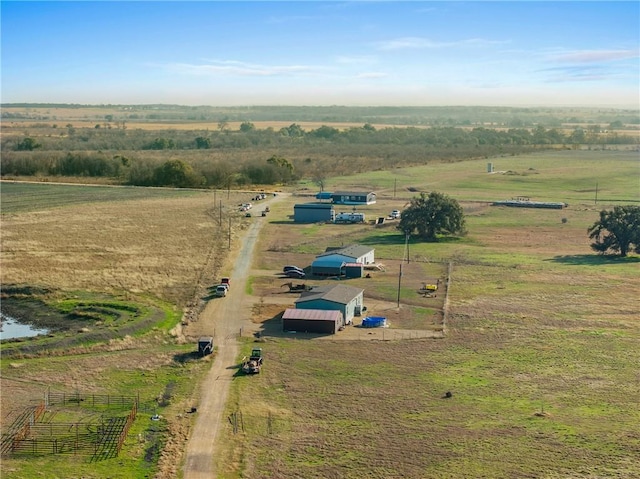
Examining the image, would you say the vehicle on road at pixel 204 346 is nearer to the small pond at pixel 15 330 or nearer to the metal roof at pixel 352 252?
the small pond at pixel 15 330

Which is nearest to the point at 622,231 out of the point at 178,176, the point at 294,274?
the point at 294,274

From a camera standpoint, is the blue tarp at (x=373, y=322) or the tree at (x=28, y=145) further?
the tree at (x=28, y=145)

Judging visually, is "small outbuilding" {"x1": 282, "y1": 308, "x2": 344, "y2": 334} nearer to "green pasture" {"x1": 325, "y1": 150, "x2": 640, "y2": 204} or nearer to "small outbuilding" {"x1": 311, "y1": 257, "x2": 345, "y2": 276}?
"small outbuilding" {"x1": 311, "y1": 257, "x2": 345, "y2": 276}

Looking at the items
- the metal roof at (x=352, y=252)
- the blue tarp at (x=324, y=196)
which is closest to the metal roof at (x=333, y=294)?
the metal roof at (x=352, y=252)

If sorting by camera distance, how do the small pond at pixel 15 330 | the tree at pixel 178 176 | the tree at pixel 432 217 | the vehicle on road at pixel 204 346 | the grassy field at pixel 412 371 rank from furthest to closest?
the tree at pixel 178 176
the tree at pixel 432 217
the small pond at pixel 15 330
the vehicle on road at pixel 204 346
the grassy field at pixel 412 371

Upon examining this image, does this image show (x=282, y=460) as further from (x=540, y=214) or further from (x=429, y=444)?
(x=540, y=214)

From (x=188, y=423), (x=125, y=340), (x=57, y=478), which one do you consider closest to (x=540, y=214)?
(x=125, y=340)

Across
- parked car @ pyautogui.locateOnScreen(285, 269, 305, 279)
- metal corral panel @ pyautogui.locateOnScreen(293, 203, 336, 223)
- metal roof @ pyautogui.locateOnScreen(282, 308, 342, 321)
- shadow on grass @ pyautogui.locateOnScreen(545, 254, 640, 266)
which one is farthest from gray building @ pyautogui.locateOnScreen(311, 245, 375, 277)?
metal corral panel @ pyautogui.locateOnScreen(293, 203, 336, 223)
